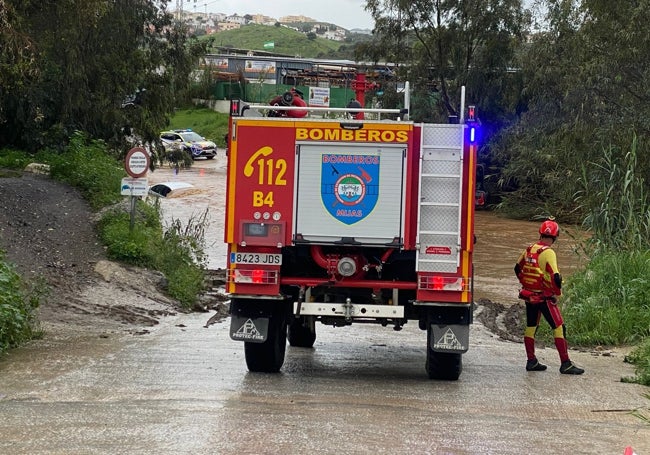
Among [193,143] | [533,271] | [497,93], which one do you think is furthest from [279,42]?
[533,271]

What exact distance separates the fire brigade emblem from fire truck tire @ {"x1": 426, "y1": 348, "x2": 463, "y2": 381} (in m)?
1.67

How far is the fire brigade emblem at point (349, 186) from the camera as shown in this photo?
32.7 feet

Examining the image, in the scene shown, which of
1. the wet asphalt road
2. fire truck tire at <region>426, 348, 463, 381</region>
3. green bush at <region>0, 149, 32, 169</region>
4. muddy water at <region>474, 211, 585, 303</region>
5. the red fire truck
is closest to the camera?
the wet asphalt road

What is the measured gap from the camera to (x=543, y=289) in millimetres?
11086

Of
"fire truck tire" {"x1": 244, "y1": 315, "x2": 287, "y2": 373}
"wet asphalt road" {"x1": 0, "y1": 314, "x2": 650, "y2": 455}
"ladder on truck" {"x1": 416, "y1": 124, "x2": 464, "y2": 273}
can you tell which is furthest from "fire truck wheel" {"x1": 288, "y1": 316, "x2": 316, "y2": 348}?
"ladder on truck" {"x1": 416, "y1": 124, "x2": 464, "y2": 273}

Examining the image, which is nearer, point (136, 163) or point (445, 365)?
point (445, 365)

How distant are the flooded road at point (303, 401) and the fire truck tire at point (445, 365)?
0.13 m

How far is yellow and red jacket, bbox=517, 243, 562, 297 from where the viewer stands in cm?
1088

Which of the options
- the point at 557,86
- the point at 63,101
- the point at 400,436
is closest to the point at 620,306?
the point at 400,436

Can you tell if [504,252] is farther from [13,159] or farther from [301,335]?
[301,335]

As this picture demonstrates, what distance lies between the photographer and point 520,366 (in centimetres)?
1172

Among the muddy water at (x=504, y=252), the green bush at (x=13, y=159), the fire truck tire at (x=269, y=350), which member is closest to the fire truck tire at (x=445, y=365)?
the fire truck tire at (x=269, y=350)

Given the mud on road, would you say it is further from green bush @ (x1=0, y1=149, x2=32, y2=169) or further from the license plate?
the license plate

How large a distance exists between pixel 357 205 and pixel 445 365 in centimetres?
191
